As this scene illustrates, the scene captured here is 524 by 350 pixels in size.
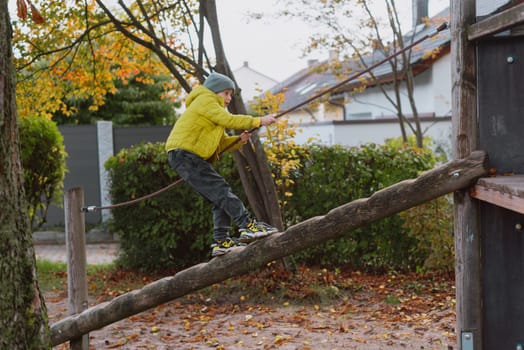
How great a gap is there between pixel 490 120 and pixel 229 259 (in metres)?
2.02

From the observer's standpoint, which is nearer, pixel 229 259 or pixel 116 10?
pixel 229 259

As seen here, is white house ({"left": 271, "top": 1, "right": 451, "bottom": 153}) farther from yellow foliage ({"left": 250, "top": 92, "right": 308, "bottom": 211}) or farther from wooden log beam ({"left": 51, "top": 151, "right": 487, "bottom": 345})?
wooden log beam ({"left": 51, "top": 151, "right": 487, "bottom": 345})

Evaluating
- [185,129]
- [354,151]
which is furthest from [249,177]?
[185,129]

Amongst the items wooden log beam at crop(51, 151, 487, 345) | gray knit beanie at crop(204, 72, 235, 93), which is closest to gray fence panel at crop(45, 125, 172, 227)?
wooden log beam at crop(51, 151, 487, 345)

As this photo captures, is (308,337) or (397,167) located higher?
(397,167)

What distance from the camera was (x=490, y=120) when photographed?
13.7 feet

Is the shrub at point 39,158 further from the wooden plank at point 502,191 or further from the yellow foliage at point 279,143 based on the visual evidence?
the wooden plank at point 502,191

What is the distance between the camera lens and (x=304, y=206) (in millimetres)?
9219

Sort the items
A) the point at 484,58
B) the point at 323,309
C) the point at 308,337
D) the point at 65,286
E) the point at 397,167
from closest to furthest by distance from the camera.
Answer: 1. the point at 484,58
2. the point at 308,337
3. the point at 323,309
4. the point at 397,167
5. the point at 65,286

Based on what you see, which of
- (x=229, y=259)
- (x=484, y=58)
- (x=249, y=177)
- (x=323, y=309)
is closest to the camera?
(x=484, y=58)

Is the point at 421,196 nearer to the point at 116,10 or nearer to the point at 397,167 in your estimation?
the point at 397,167

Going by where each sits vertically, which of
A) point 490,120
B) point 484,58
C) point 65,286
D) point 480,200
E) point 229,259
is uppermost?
point 484,58

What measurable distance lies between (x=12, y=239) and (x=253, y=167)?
4453 millimetres

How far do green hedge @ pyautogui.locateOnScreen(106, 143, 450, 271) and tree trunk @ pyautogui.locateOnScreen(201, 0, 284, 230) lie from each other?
76cm
